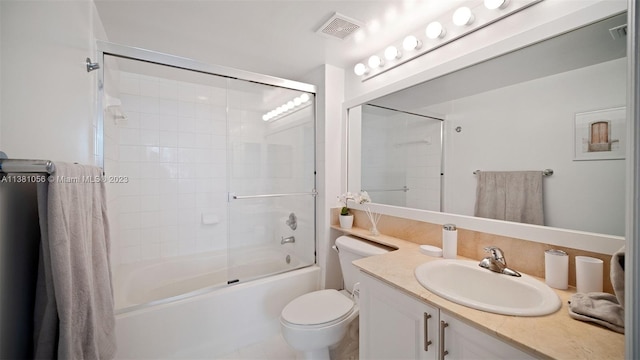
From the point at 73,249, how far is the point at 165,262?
1901 millimetres

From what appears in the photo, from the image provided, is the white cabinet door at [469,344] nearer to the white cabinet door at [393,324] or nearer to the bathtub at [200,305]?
the white cabinet door at [393,324]

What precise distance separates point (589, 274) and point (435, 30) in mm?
1428

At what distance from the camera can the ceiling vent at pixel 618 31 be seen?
919mm

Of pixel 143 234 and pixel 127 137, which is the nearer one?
pixel 127 137

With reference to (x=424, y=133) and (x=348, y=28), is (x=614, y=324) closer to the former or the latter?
(x=424, y=133)

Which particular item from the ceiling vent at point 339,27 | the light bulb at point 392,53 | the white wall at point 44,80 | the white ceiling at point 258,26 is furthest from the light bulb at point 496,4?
the white wall at point 44,80

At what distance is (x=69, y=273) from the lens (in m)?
0.63

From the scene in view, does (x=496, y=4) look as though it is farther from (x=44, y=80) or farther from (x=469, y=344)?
(x=44, y=80)

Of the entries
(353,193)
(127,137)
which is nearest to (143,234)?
(127,137)

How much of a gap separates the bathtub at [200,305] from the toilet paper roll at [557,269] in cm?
163

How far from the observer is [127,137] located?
6.95 feet

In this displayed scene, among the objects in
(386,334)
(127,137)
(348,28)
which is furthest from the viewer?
(127,137)

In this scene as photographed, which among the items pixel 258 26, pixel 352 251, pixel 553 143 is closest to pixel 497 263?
pixel 553 143

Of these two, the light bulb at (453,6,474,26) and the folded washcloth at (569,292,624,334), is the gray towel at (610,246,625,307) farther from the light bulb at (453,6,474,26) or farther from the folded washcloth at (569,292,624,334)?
the light bulb at (453,6,474,26)
